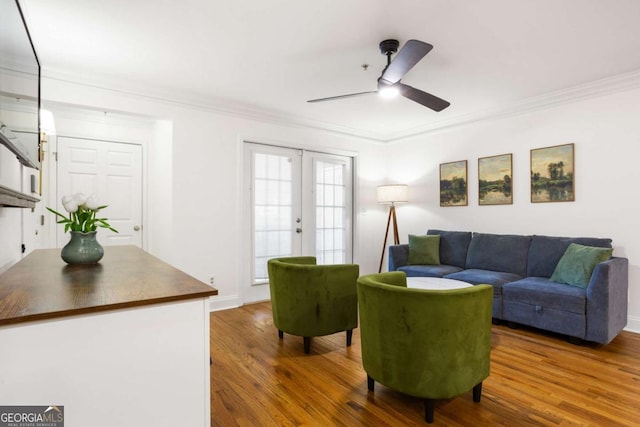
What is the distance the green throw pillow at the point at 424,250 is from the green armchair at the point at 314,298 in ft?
6.26

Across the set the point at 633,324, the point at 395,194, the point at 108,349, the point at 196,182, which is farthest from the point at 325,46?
the point at 633,324

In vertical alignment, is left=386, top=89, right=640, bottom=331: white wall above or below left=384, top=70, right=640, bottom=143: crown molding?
below

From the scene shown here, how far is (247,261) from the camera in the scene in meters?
4.32

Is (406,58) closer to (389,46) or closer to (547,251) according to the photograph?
(389,46)

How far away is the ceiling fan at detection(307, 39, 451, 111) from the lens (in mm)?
2156

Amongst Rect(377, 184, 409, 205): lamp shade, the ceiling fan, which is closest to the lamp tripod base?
Rect(377, 184, 409, 205): lamp shade

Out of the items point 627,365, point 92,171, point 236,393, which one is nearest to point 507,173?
point 627,365

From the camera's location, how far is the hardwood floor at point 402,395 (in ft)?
6.19

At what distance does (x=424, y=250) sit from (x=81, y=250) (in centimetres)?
381

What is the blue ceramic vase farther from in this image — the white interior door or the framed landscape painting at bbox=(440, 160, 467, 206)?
the framed landscape painting at bbox=(440, 160, 467, 206)

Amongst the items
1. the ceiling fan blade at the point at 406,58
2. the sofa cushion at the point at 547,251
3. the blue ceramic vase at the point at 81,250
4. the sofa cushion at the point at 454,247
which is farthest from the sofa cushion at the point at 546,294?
the blue ceramic vase at the point at 81,250

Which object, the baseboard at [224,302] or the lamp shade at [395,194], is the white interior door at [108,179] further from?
the lamp shade at [395,194]

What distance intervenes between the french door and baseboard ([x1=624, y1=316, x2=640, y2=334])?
3281 millimetres

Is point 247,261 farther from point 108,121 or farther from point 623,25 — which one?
point 623,25
